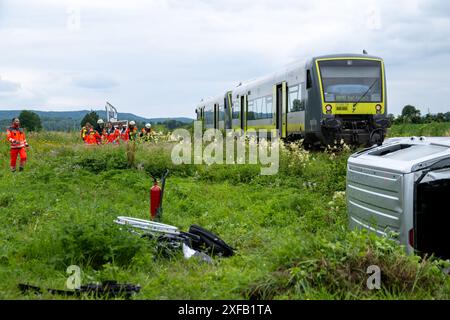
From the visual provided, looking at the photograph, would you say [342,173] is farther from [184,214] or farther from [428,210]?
[428,210]

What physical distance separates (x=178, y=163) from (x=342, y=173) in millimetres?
5655

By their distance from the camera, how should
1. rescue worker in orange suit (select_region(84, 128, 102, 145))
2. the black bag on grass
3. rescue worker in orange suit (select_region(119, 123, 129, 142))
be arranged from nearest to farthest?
the black bag on grass
rescue worker in orange suit (select_region(119, 123, 129, 142))
rescue worker in orange suit (select_region(84, 128, 102, 145))

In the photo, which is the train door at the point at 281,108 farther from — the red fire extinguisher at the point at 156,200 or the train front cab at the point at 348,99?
the red fire extinguisher at the point at 156,200

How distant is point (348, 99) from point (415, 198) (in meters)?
14.9

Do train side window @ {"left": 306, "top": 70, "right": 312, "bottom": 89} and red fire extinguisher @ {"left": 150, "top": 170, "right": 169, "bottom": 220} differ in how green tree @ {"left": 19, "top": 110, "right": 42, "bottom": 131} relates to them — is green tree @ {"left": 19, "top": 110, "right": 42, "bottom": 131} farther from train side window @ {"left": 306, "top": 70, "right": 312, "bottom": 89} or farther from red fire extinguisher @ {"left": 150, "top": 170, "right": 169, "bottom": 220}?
red fire extinguisher @ {"left": 150, "top": 170, "right": 169, "bottom": 220}

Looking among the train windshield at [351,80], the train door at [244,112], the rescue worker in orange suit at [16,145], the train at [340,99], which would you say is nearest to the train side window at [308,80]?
the train at [340,99]

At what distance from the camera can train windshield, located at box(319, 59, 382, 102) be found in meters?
20.7

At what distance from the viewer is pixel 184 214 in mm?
11547

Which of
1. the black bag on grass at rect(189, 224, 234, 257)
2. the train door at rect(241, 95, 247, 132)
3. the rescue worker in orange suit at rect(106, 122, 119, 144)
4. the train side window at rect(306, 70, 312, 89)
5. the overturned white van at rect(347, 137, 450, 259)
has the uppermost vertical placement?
the train side window at rect(306, 70, 312, 89)

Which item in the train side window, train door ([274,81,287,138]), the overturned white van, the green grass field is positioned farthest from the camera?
train door ([274,81,287,138])

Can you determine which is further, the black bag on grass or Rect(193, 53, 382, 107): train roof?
Rect(193, 53, 382, 107): train roof

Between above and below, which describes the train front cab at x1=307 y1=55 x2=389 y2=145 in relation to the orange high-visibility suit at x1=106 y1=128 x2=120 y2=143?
above

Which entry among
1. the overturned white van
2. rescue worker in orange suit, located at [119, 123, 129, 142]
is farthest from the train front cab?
the overturned white van

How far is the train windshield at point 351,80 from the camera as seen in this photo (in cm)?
2069
